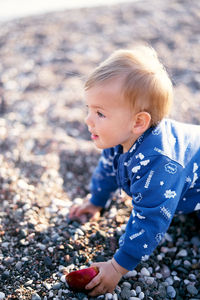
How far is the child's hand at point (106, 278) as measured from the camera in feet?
6.80

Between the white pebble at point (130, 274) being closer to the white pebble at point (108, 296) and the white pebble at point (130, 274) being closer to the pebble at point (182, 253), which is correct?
the white pebble at point (108, 296)

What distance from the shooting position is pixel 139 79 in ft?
6.46

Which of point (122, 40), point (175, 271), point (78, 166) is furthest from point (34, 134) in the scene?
point (122, 40)

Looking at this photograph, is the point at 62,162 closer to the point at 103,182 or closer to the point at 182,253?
the point at 103,182

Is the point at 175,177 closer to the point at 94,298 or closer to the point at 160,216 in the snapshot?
the point at 160,216

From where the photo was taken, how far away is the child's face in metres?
1.99

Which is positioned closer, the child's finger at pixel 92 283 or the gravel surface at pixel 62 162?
the child's finger at pixel 92 283

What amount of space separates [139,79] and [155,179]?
24.8 inches

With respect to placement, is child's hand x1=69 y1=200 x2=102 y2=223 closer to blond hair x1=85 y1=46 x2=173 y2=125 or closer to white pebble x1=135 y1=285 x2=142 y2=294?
white pebble x1=135 y1=285 x2=142 y2=294

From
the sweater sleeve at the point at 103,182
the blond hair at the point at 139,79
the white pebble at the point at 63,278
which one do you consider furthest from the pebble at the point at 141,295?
the blond hair at the point at 139,79

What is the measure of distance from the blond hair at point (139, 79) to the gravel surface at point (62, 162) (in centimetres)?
36

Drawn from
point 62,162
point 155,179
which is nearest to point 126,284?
point 155,179

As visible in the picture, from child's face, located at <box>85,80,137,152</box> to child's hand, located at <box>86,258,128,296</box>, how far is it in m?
0.82

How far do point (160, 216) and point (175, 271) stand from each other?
Result: 27.2 inches
